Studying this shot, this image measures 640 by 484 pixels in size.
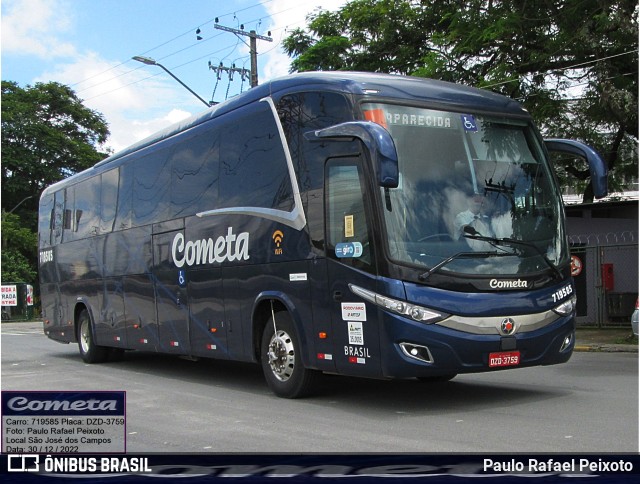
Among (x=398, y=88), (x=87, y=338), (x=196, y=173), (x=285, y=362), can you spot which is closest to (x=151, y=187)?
(x=196, y=173)

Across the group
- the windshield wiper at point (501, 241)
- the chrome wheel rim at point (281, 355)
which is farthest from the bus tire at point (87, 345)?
the windshield wiper at point (501, 241)

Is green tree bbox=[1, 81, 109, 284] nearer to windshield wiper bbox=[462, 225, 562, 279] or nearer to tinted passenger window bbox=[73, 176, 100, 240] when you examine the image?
tinted passenger window bbox=[73, 176, 100, 240]

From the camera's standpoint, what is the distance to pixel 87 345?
16266mm

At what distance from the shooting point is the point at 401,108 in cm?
874

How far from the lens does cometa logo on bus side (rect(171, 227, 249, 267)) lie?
10.5 m

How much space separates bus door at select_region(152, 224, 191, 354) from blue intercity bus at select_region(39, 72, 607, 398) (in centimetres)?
45

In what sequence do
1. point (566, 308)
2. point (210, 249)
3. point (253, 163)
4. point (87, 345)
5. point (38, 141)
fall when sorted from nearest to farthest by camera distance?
point (566, 308)
point (253, 163)
point (210, 249)
point (87, 345)
point (38, 141)

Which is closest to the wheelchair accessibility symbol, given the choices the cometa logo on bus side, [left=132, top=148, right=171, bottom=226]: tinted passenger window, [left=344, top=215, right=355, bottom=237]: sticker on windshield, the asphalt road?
the cometa logo on bus side

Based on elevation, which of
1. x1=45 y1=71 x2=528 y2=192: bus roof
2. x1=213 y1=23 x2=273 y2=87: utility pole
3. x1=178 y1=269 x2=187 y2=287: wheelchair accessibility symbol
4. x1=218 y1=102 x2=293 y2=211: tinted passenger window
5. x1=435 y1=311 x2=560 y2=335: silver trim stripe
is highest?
x1=213 y1=23 x2=273 y2=87: utility pole

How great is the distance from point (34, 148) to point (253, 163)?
153 ft

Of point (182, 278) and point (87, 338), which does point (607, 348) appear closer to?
point (182, 278)

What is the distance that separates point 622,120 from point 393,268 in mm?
11466

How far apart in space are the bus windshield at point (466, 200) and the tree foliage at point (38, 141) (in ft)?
153

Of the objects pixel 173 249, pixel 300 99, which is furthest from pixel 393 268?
pixel 173 249
